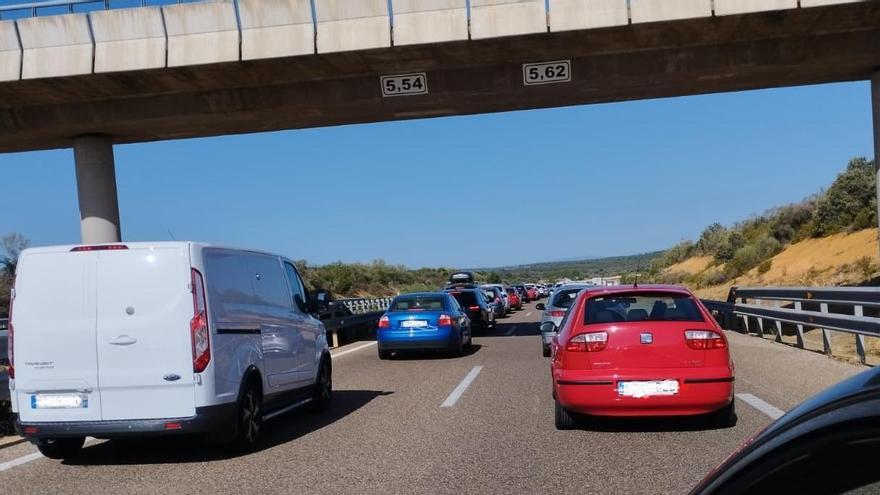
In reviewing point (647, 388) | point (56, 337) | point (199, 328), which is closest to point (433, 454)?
point (647, 388)

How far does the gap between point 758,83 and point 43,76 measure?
1771 cm

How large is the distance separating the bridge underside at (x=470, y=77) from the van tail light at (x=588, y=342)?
11044 millimetres

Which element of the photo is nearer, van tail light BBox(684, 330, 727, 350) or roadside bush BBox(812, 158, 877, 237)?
van tail light BBox(684, 330, 727, 350)

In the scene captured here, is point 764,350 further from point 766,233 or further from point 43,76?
point 766,233

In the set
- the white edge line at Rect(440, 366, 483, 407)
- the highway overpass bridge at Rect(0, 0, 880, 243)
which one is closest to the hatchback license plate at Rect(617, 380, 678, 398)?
the white edge line at Rect(440, 366, 483, 407)

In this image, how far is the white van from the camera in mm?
7473

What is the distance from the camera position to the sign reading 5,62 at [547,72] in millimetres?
19109

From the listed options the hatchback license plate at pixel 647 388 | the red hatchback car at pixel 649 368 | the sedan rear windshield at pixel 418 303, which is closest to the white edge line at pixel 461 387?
the red hatchback car at pixel 649 368

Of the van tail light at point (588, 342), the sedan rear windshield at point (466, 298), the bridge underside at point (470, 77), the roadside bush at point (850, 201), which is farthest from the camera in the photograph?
the roadside bush at point (850, 201)

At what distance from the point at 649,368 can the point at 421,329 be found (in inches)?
371

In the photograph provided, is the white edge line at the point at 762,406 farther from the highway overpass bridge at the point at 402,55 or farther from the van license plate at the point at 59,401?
the highway overpass bridge at the point at 402,55

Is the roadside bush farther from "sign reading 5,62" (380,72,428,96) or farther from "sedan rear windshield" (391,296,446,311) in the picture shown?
"sedan rear windshield" (391,296,446,311)

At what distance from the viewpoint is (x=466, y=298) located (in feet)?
82.0

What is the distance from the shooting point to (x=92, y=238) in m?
22.2
